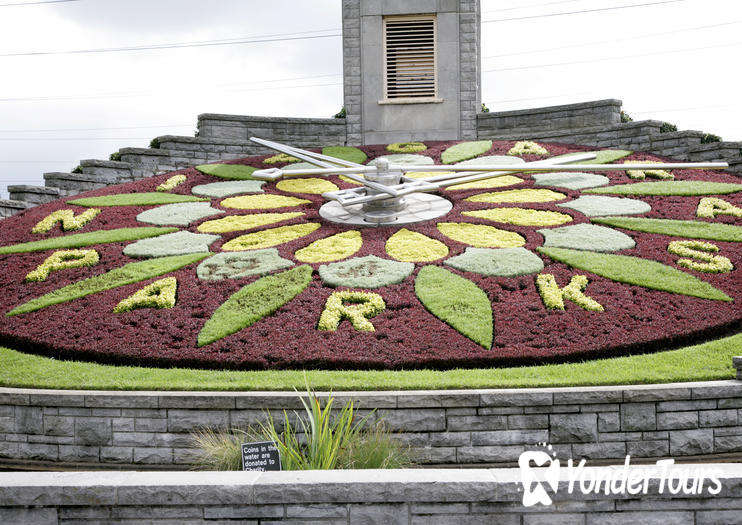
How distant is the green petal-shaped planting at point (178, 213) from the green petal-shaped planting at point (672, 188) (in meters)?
6.97

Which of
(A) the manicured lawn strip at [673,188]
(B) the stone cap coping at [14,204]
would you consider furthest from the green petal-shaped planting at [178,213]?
(A) the manicured lawn strip at [673,188]

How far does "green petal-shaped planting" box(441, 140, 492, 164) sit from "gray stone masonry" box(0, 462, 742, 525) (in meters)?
11.1

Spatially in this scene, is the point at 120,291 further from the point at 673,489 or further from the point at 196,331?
the point at 673,489

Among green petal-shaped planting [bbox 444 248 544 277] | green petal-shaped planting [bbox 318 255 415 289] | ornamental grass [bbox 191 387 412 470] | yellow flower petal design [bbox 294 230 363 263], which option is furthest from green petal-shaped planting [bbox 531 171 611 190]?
ornamental grass [bbox 191 387 412 470]

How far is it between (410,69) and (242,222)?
28.7 feet

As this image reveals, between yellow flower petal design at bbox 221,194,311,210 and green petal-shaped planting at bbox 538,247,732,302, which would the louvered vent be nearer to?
yellow flower petal design at bbox 221,194,311,210

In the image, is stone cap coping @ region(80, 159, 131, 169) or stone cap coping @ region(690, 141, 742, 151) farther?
stone cap coping @ region(80, 159, 131, 169)

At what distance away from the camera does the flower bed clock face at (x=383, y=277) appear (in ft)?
25.2

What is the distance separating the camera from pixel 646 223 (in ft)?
34.7

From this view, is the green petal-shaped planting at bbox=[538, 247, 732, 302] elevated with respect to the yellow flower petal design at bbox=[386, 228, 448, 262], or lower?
lower

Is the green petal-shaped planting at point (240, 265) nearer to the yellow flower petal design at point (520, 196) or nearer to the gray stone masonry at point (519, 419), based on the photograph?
the gray stone masonry at point (519, 419)

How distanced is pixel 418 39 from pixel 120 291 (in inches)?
478

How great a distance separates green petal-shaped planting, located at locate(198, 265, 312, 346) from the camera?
8.01 metres

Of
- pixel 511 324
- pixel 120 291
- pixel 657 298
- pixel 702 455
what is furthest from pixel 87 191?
pixel 702 455
